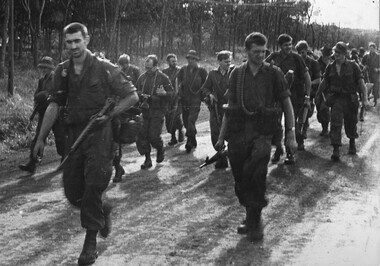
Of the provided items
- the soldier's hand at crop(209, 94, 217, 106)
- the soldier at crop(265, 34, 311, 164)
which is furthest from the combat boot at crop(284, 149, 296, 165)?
the soldier's hand at crop(209, 94, 217, 106)

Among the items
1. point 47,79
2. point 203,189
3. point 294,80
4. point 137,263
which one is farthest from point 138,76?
point 137,263

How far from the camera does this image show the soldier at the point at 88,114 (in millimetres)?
5168

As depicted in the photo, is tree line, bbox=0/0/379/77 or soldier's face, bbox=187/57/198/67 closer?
soldier's face, bbox=187/57/198/67

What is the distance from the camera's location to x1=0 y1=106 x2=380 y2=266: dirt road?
17.5 feet

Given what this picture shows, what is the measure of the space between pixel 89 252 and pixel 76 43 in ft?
5.97

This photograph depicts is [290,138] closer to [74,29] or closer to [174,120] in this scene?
[74,29]

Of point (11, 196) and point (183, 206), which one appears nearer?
point (183, 206)

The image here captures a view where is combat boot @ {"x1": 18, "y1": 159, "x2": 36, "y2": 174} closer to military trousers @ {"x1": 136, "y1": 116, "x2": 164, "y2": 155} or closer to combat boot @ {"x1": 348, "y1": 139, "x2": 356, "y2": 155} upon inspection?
military trousers @ {"x1": 136, "y1": 116, "x2": 164, "y2": 155}

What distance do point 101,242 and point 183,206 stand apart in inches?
66.1

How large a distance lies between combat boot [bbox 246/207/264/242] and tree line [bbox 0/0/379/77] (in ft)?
75.6

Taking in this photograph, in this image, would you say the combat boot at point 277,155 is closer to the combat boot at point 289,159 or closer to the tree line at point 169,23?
the combat boot at point 289,159

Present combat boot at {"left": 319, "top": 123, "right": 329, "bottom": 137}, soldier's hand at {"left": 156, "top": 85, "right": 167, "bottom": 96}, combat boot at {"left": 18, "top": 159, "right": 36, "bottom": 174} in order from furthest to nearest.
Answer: combat boot at {"left": 319, "top": 123, "right": 329, "bottom": 137} < soldier's hand at {"left": 156, "top": 85, "right": 167, "bottom": 96} < combat boot at {"left": 18, "top": 159, "right": 36, "bottom": 174}

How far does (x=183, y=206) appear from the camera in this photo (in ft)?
23.5

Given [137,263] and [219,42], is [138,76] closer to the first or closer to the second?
[137,263]
